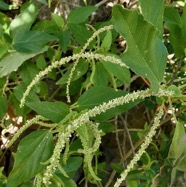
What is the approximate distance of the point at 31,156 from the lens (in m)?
0.82

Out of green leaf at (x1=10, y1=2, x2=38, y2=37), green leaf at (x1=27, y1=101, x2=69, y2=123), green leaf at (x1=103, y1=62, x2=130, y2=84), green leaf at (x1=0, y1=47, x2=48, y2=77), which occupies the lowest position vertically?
green leaf at (x1=103, y1=62, x2=130, y2=84)

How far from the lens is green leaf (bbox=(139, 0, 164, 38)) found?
0.67 metres

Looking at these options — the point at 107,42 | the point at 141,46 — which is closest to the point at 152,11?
the point at 141,46

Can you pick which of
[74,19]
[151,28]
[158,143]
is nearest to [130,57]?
[151,28]

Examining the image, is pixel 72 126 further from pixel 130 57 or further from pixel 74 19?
pixel 74 19

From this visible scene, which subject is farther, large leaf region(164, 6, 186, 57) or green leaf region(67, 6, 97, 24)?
green leaf region(67, 6, 97, 24)

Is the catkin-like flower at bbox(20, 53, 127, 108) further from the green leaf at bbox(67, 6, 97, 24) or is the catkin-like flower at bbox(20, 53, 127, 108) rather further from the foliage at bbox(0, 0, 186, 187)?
the green leaf at bbox(67, 6, 97, 24)

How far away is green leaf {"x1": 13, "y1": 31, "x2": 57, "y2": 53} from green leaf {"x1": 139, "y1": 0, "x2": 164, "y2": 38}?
1.35 ft

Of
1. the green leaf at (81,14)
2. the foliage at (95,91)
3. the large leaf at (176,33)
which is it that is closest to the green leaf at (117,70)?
the foliage at (95,91)

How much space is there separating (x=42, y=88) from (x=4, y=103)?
6.6 inches

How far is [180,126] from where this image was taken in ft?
2.48

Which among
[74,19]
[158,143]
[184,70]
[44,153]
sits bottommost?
[158,143]

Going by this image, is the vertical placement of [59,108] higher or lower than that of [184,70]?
higher

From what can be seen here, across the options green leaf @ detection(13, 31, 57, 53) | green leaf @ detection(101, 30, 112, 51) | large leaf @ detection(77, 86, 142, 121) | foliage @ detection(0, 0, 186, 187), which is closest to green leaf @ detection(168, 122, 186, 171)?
foliage @ detection(0, 0, 186, 187)
